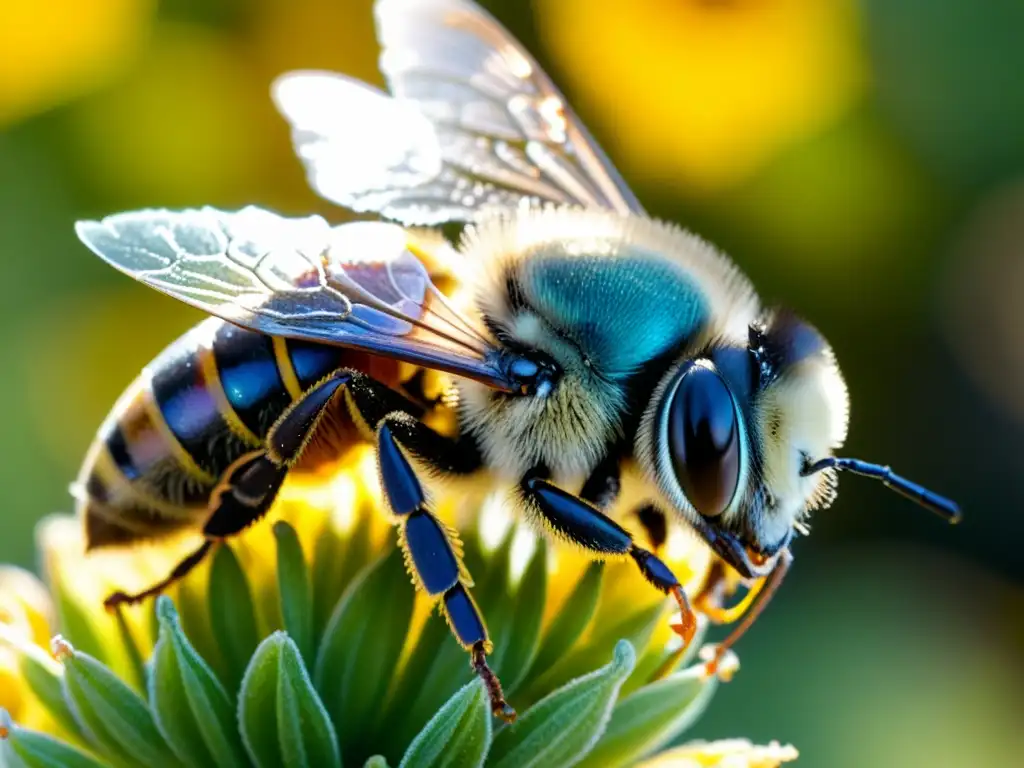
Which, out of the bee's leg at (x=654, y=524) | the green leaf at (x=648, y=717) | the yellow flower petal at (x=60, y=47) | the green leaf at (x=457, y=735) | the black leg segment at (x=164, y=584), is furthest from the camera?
the yellow flower petal at (x=60, y=47)

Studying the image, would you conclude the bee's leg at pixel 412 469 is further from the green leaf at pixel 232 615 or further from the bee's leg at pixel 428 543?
the green leaf at pixel 232 615

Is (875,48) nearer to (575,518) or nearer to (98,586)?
(575,518)

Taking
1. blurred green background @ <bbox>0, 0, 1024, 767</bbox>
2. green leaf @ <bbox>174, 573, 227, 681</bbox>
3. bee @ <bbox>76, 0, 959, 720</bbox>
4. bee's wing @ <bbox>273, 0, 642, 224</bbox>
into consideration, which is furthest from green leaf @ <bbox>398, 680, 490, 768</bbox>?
blurred green background @ <bbox>0, 0, 1024, 767</bbox>

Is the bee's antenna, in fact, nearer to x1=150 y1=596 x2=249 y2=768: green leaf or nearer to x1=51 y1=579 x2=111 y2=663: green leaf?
x1=150 y1=596 x2=249 y2=768: green leaf

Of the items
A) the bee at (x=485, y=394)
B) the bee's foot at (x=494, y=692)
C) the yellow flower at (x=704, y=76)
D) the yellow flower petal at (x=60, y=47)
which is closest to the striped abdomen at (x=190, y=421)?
the bee at (x=485, y=394)

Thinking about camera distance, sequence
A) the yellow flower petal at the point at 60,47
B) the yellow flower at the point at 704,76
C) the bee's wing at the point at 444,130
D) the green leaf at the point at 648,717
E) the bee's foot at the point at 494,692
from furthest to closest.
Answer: the yellow flower at the point at 704,76
the yellow flower petal at the point at 60,47
the bee's wing at the point at 444,130
the green leaf at the point at 648,717
the bee's foot at the point at 494,692

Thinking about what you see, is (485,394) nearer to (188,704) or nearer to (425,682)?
(425,682)

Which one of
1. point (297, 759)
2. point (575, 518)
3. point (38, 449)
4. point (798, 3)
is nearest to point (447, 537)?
point (575, 518)
